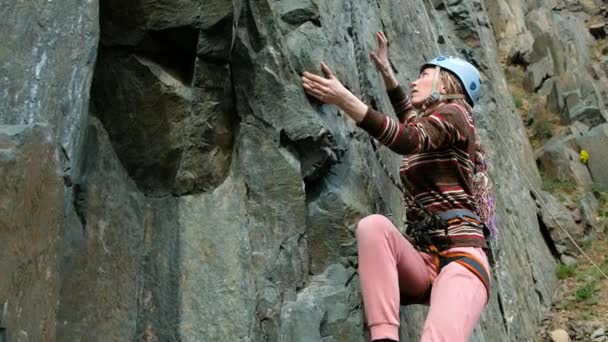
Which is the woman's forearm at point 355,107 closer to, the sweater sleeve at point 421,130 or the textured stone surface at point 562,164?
the sweater sleeve at point 421,130

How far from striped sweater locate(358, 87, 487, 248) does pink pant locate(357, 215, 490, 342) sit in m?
0.20

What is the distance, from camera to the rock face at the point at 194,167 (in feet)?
11.6

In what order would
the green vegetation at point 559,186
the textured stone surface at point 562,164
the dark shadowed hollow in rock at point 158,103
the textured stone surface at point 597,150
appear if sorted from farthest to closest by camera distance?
the textured stone surface at point 597,150
the textured stone surface at point 562,164
the green vegetation at point 559,186
the dark shadowed hollow in rock at point 158,103

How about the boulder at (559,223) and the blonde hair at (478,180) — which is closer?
Result: the blonde hair at (478,180)

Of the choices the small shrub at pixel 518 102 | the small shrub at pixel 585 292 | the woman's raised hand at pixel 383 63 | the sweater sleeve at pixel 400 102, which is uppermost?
the woman's raised hand at pixel 383 63

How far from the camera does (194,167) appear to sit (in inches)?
177

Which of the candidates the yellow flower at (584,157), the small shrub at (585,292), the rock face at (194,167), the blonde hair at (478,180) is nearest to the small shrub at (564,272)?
the small shrub at (585,292)

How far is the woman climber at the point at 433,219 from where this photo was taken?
4324mm

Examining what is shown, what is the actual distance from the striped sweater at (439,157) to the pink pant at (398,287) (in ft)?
0.66

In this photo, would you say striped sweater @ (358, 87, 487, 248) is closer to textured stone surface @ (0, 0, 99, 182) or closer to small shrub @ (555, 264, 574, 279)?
textured stone surface @ (0, 0, 99, 182)

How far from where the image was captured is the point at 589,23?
24312 millimetres

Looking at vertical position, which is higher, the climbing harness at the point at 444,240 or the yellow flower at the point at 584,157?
the climbing harness at the point at 444,240

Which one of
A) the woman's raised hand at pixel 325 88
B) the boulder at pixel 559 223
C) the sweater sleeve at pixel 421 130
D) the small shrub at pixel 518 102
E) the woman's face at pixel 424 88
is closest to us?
the sweater sleeve at pixel 421 130

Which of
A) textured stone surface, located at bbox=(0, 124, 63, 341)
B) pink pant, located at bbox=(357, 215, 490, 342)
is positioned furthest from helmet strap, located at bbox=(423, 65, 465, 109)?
textured stone surface, located at bbox=(0, 124, 63, 341)
